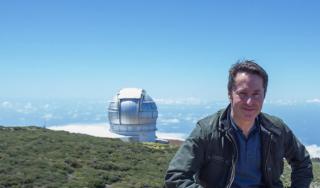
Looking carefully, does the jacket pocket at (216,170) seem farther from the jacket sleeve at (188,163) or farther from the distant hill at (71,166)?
the distant hill at (71,166)

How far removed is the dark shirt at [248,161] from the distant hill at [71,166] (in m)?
9.38

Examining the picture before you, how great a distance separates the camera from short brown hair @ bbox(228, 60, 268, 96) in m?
2.82

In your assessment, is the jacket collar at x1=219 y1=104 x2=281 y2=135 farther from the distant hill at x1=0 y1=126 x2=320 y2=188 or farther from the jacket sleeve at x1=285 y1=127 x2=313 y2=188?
the distant hill at x1=0 y1=126 x2=320 y2=188

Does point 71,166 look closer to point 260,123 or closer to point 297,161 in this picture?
point 297,161

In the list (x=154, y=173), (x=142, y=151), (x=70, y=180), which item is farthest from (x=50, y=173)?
(x=142, y=151)

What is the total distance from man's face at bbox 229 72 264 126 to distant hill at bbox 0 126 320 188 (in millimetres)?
9500

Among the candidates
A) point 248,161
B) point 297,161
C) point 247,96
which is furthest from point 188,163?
point 297,161

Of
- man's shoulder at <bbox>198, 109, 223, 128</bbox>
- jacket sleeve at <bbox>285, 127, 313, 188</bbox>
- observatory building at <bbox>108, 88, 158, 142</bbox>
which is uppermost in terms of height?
man's shoulder at <bbox>198, 109, 223, 128</bbox>

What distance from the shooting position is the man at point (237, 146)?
277 centimetres

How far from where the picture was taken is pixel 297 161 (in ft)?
10.3

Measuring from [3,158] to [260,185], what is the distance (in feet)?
43.3

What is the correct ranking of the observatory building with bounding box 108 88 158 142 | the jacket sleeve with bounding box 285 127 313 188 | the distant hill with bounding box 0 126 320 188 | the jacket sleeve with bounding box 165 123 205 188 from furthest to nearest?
the observatory building with bounding box 108 88 158 142 → the distant hill with bounding box 0 126 320 188 → the jacket sleeve with bounding box 285 127 313 188 → the jacket sleeve with bounding box 165 123 205 188

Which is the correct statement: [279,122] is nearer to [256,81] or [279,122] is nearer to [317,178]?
[256,81]

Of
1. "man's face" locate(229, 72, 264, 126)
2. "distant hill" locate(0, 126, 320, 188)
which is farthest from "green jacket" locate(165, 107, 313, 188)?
"distant hill" locate(0, 126, 320, 188)
